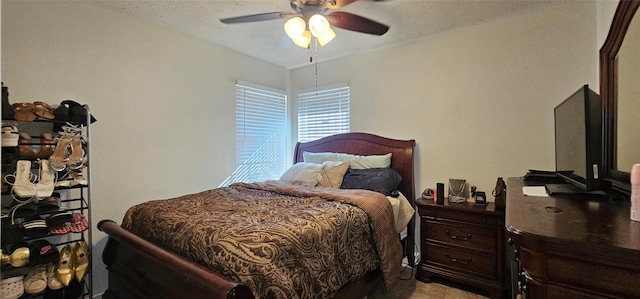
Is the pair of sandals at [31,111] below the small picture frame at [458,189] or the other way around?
the other way around

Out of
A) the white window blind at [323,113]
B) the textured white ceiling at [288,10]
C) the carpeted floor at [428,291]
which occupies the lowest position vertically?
the carpeted floor at [428,291]

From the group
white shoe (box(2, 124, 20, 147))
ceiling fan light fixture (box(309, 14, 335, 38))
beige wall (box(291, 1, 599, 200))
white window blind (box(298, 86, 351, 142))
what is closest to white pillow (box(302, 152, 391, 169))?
beige wall (box(291, 1, 599, 200))

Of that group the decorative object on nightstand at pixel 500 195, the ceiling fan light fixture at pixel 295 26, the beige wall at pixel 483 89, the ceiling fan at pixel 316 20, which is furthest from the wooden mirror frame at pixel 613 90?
the ceiling fan light fixture at pixel 295 26

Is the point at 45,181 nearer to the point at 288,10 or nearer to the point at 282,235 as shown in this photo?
the point at 282,235

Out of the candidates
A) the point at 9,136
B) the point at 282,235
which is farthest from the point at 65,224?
the point at 282,235

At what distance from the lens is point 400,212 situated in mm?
2613

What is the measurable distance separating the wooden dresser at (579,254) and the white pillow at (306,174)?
2.06 m

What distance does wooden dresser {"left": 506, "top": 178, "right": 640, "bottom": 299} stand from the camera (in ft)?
2.46

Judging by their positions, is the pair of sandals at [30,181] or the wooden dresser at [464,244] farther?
the wooden dresser at [464,244]

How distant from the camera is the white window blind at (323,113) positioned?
369 cm

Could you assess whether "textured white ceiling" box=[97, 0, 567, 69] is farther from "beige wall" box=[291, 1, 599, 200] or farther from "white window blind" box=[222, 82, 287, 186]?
"white window blind" box=[222, 82, 287, 186]

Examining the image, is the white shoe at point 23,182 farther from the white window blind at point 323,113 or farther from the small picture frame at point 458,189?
the small picture frame at point 458,189

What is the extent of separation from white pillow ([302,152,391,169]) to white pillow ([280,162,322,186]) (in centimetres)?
27

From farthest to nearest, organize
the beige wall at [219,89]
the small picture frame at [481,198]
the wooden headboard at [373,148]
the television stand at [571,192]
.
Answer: the wooden headboard at [373,148]
the small picture frame at [481,198]
the beige wall at [219,89]
the television stand at [571,192]
